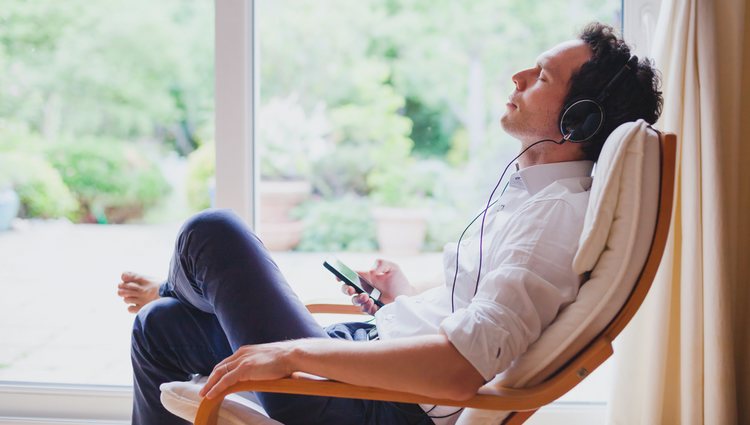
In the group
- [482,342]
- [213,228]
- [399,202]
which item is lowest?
[399,202]

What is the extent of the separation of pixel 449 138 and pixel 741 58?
358cm

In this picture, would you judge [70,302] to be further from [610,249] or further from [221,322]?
[610,249]

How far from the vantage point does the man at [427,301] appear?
1.15m

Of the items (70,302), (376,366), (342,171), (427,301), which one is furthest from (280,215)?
(376,366)

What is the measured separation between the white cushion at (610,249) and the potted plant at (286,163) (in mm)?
4125

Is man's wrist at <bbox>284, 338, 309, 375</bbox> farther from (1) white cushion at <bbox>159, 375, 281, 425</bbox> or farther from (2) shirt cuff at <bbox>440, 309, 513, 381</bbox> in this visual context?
(2) shirt cuff at <bbox>440, 309, 513, 381</bbox>

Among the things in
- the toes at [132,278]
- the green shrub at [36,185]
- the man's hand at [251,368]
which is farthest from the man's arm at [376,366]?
the green shrub at [36,185]

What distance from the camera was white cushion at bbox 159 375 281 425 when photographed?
1.24 m

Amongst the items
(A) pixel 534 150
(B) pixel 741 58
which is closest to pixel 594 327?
(A) pixel 534 150

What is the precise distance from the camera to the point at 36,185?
2.84 m

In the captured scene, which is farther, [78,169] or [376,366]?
[78,169]

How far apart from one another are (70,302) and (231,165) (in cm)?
138

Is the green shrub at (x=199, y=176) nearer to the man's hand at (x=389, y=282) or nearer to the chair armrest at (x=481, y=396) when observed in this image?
the man's hand at (x=389, y=282)

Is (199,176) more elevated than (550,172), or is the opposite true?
(550,172)
